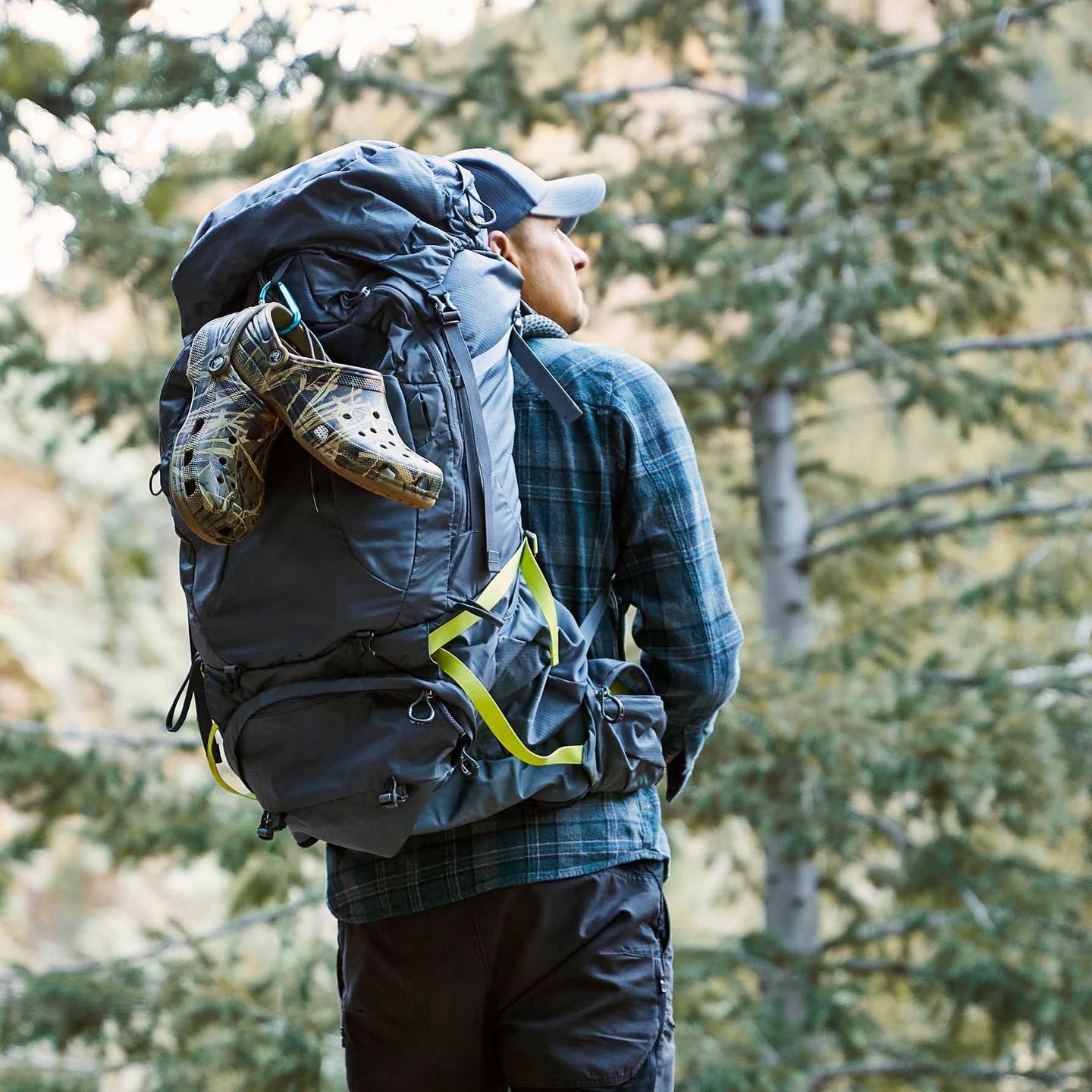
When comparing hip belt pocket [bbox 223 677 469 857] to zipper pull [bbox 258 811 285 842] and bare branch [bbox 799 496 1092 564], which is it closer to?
zipper pull [bbox 258 811 285 842]

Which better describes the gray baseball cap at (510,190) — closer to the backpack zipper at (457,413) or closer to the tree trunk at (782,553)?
the backpack zipper at (457,413)

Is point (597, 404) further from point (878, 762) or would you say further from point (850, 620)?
point (850, 620)

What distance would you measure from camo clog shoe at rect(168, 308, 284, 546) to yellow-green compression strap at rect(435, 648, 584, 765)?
30 cm

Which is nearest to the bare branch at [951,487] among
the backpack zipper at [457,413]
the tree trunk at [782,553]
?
the tree trunk at [782,553]

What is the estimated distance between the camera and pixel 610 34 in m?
6.66

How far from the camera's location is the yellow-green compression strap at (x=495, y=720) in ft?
5.31

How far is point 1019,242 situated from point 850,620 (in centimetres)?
223

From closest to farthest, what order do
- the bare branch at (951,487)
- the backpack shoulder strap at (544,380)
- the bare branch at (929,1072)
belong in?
1. the backpack shoulder strap at (544,380)
2. the bare branch at (929,1072)
3. the bare branch at (951,487)

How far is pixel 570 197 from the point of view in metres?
2.08

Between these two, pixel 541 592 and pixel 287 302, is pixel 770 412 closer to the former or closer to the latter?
pixel 541 592

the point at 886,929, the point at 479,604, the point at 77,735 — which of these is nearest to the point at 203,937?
the point at 77,735

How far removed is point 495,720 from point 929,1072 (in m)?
5.02

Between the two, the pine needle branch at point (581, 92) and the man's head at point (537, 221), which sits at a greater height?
the pine needle branch at point (581, 92)

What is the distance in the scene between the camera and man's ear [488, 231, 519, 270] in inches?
80.0
